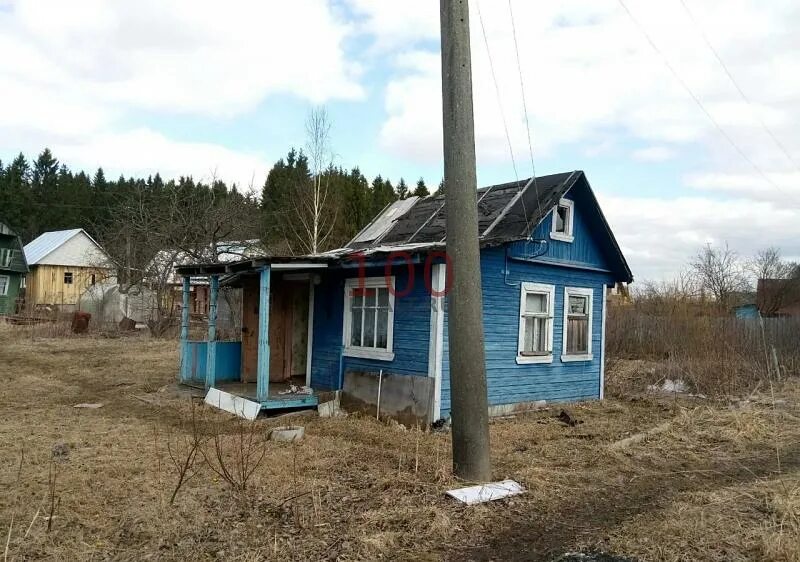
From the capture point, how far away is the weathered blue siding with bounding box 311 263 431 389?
9.88 m

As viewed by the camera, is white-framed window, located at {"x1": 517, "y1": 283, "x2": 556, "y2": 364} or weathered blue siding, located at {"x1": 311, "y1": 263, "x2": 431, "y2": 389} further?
white-framed window, located at {"x1": 517, "y1": 283, "x2": 556, "y2": 364}

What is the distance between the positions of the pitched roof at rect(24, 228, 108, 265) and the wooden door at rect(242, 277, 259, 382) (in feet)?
120

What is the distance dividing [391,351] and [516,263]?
8.88 ft

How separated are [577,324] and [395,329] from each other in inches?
170

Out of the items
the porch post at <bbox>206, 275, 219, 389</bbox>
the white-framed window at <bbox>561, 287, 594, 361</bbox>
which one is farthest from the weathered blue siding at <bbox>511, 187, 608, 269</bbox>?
the porch post at <bbox>206, 275, 219, 389</bbox>

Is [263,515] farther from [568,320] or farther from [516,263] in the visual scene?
[568,320]

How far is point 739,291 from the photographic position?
128ft

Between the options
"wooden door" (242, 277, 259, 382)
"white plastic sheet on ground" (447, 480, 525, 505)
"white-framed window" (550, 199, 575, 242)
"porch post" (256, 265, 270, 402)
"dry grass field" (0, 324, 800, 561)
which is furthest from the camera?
"wooden door" (242, 277, 259, 382)

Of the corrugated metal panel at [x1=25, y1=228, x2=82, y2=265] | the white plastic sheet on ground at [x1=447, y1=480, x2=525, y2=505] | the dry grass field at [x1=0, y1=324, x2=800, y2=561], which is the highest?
the corrugated metal panel at [x1=25, y1=228, x2=82, y2=265]

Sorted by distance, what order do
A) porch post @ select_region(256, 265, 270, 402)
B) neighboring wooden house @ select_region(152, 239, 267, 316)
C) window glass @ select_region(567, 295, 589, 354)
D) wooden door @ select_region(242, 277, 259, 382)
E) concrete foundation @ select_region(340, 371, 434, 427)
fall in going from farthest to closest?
neighboring wooden house @ select_region(152, 239, 267, 316) < wooden door @ select_region(242, 277, 259, 382) < window glass @ select_region(567, 295, 589, 354) < porch post @ select_region(256, 265, 270, 402) < concrete foundation @ select_region(340, 371, 434, 427)

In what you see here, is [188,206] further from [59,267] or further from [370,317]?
[59,267]

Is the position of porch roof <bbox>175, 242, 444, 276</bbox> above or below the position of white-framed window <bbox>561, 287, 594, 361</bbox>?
above

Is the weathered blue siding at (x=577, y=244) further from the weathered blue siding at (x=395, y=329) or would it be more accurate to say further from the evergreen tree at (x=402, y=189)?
the evergreen tree at (x=402, y=189)

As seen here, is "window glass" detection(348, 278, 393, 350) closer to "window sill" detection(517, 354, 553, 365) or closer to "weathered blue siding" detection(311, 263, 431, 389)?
"weathered blue siding" detection(311, 263, 431, 389)
